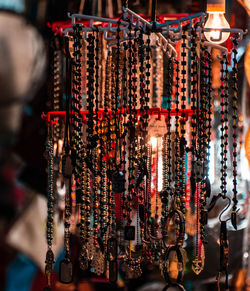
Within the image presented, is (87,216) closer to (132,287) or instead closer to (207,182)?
(207,182)

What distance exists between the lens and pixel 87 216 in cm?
234

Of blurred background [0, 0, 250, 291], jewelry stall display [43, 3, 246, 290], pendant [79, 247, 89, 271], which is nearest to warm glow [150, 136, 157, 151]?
jewelry stall display [43, 3, 246, 290]

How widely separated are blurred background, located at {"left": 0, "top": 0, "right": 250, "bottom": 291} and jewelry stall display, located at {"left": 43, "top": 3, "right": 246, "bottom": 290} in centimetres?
15

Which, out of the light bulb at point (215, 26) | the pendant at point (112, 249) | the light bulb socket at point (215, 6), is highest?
the light bulb socket at point (215, 6)

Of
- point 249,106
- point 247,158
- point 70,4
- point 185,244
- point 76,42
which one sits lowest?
point 185,244

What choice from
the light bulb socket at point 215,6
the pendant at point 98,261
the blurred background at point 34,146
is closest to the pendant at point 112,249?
the pendant at point 98,261

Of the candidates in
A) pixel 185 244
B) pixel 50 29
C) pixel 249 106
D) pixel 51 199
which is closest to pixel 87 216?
pixel 51 199

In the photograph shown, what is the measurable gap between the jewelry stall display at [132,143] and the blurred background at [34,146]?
0.48ft

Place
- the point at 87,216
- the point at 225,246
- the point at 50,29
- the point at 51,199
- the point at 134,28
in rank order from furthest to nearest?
the point at 50,29
the point at 51,199
the point at 87,216
the point at 225,246
the point at 134,28

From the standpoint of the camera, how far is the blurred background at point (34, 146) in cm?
283

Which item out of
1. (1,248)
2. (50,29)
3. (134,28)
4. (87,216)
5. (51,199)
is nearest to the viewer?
(134,28)

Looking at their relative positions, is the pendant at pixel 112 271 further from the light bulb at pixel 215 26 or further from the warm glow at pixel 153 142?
the light bulb at pixel 215 26

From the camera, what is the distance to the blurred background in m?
2.83

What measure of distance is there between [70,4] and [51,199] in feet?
4.26
